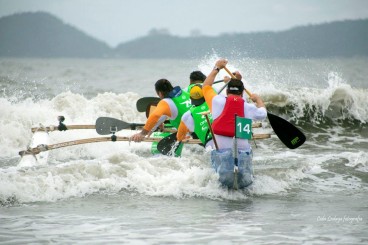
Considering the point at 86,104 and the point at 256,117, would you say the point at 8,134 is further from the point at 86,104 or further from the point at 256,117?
the point at 256,117

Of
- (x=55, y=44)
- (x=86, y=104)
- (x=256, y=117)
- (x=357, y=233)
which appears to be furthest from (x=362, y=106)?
(x=55, y=44)

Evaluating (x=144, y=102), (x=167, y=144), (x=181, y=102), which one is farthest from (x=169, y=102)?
(x=144, y=102)

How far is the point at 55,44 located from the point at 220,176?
120 meters

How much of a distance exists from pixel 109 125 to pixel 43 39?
116 m

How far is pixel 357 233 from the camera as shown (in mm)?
6957

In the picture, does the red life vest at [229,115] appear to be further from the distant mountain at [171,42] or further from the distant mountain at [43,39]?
the distant mountain at [43,39]

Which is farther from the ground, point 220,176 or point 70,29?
point 70,29

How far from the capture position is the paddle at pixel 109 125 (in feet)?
38.2

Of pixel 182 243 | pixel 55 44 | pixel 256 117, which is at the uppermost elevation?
pixel 55 44

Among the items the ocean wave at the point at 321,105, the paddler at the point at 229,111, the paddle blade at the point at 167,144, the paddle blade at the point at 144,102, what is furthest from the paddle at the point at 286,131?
the ocean wave at the point at 321,105

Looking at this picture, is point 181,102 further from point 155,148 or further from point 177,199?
point 177,199

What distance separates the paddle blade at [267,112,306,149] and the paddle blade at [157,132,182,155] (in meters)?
1.90

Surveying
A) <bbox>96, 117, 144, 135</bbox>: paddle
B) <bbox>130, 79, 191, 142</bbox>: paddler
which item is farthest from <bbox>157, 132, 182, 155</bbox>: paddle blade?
<bbox>96, 117, 144, 135</bbox>: paddle

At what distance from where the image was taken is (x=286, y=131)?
9.45 m
